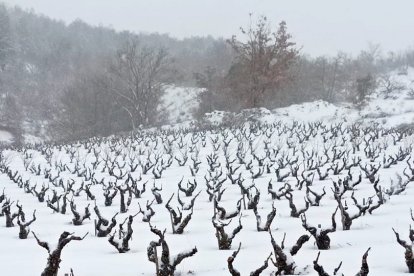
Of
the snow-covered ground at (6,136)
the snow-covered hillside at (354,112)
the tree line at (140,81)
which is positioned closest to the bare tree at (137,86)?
the tree line at (140,81)

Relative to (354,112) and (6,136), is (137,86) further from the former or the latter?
(354,112)

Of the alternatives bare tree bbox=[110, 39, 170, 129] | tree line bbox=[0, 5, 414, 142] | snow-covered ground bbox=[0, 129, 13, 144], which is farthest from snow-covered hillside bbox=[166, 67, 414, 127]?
snow-covered ground bbox=[0, 129, 13, 144]

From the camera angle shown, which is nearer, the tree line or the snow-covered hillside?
the snow-covered hillside

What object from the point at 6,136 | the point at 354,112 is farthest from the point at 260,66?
the point at 6,136

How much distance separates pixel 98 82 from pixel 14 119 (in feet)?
47.3

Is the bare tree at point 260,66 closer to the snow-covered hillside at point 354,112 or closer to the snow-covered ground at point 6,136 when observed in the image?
the snow-covered hillside at point 354,112

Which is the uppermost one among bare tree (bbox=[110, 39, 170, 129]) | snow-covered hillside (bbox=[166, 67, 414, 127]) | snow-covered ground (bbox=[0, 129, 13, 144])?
bare tree (bbox=[110, 39, 170, 129])

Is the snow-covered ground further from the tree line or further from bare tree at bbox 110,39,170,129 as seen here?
bare tree at bbox 110,39,170,129

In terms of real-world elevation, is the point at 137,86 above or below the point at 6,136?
above

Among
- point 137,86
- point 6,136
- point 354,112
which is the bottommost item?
point 6,136

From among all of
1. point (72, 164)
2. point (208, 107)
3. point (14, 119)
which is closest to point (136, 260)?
point (72, 164)

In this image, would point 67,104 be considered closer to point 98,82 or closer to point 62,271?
point 98,82

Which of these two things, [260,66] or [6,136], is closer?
[260,66]

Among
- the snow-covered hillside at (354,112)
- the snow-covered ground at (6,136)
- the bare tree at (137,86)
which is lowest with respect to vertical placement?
the snow-covered ground at (6,136)
